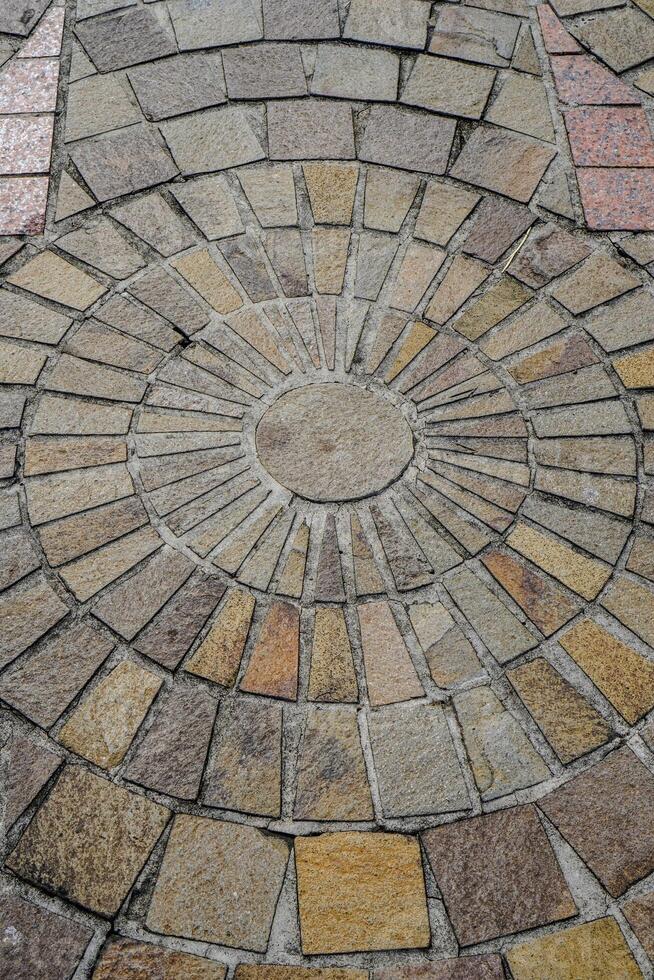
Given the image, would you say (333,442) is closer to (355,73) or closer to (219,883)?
(219,883)

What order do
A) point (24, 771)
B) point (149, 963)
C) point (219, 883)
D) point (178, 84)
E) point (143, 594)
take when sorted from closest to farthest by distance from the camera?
point (149, 963) < point (219, 883) < point (24, 771) < point (143, 594) < point (178, 84)

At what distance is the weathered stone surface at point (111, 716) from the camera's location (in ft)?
7.81

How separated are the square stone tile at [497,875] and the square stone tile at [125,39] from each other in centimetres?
333

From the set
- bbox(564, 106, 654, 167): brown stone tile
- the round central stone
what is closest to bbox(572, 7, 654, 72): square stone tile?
bbox(564, 106, 654, 167): brown stone tile

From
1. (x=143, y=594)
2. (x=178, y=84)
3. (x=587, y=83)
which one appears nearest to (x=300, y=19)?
(x=178, y=84)

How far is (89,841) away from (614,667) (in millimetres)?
1504

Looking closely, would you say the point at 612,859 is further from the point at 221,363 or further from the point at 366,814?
the point at 221,363

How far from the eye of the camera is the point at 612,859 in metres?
2.27

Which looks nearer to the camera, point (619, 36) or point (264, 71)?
point (264, 71)

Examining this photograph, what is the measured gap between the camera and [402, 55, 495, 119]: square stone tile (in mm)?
3750

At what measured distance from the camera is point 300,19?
3.98 metres

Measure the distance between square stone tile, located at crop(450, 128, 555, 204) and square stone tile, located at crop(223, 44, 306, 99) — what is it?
77cm

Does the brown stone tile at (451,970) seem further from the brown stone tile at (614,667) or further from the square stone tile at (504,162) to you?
the square stone tile at (504,162)

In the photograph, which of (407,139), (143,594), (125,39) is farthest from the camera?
(125,39)
